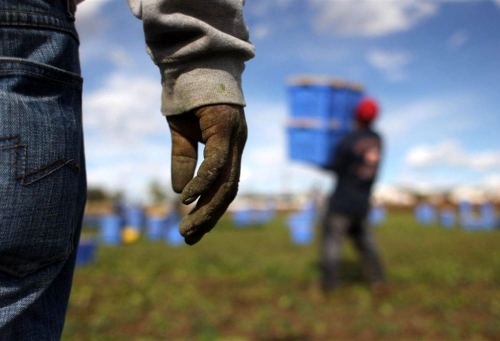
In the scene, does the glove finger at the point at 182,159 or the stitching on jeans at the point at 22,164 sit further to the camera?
the glove finger at the point at 182,159

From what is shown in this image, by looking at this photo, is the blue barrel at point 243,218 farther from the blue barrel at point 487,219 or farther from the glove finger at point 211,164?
the glove finger at point 211,164

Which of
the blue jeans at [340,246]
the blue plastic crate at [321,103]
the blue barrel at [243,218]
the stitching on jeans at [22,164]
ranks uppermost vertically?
the blue plastic crate at [321,103]

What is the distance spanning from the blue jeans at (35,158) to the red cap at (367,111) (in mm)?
3633

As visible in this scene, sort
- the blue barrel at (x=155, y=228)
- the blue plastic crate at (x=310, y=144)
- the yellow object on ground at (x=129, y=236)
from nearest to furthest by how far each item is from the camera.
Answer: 1. the blue plastic crate at (x=310, y=144)
2. the yellow object on ground at (x=129, y=236)
3. the blue barrel at (x=155, y=228)

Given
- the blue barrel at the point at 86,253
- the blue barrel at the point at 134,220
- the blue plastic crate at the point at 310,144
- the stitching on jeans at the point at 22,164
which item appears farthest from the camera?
the blue barrel at the point at 134,220

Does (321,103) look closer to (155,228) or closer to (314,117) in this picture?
(314,117)

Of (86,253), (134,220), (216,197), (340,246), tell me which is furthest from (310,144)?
(134,220)

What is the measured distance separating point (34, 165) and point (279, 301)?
345 centimetres

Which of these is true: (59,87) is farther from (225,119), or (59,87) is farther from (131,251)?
(131,251)

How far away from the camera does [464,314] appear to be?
3.73 metres

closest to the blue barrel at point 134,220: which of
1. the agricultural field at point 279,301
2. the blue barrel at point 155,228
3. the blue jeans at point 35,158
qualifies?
the blue barrel at point 155,228

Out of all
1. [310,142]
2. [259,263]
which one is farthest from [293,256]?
[310,142]

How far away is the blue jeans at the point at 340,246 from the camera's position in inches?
173

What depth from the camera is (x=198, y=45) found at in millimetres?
1116
